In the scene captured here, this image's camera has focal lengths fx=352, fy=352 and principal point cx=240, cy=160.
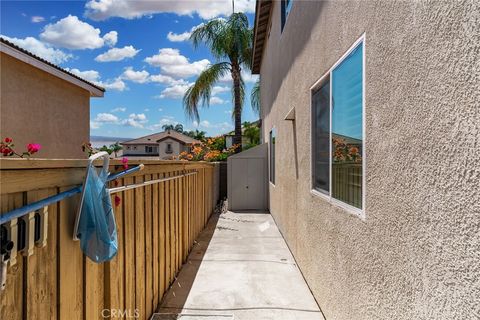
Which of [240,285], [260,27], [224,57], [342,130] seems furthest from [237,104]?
[342,130]

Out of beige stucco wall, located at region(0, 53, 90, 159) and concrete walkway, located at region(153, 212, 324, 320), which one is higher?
beige stucco wall, located at region(0, 53, 90, 159)

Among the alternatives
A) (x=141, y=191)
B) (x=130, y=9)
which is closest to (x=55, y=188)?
(x=141, y=191)

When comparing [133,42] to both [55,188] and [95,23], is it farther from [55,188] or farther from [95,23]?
[55,188]

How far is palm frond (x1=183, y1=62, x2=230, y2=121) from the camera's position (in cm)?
1625

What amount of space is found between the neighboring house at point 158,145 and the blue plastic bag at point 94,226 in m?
45.8

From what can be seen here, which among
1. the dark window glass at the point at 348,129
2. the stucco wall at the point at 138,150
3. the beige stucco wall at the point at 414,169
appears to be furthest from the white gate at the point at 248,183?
the stucco wall at the point at 138,150

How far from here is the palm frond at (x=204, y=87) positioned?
16.2 meters

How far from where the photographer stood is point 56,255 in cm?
180

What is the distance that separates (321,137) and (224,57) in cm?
1308

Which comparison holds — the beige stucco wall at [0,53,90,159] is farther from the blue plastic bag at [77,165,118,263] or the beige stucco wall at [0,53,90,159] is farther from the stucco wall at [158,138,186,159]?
the stucco wall at [158,138,186,159]

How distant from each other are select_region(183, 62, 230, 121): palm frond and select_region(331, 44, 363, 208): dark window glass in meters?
13.3

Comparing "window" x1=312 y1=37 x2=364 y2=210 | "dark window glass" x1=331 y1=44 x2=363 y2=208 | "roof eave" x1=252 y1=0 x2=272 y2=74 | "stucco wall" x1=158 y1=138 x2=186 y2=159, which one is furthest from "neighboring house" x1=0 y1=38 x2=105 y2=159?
"stucco wall" x1=158 y1=138 x2=186 y2=159
